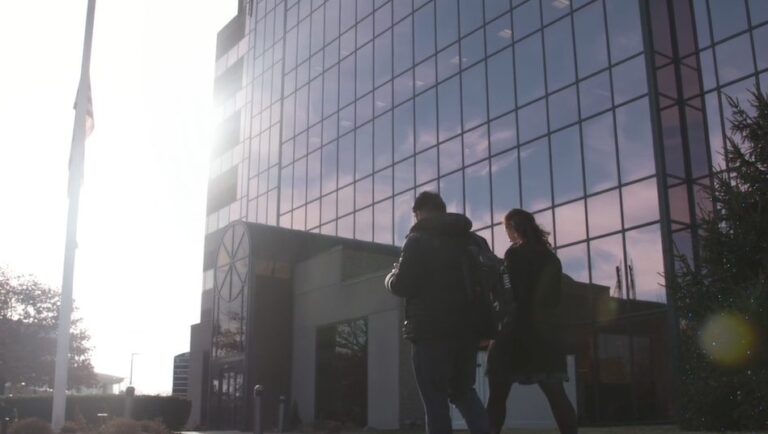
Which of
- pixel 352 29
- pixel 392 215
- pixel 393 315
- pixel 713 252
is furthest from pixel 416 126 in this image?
pixel 713 252

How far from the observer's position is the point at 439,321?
14.8 ft

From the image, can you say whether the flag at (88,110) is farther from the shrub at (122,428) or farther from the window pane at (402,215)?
the window pane at (402,215)

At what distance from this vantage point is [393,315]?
70.8 feet

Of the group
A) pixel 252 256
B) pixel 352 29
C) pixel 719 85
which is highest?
pixel 352 29

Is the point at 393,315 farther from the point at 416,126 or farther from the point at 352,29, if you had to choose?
the point at 352,29

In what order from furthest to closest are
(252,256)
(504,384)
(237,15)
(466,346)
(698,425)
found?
(237,15), (252,256), (698,425), (504,384), (466,346)

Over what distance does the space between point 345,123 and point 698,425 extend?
76.1ft

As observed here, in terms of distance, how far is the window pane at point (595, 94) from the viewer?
21828 millimetres

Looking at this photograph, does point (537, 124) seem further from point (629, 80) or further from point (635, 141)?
point (635, 141)

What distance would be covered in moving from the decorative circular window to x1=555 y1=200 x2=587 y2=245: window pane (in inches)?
437

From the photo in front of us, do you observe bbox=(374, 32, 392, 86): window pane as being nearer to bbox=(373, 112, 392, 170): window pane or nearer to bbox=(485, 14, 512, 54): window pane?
bbox=(373, 112, 392, 170): window pane

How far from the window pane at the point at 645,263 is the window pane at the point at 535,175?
10.6ft

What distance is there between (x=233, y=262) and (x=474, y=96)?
10.4 meters

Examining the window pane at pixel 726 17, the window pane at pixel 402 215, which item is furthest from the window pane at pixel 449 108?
the window pane at pixel 726 17
